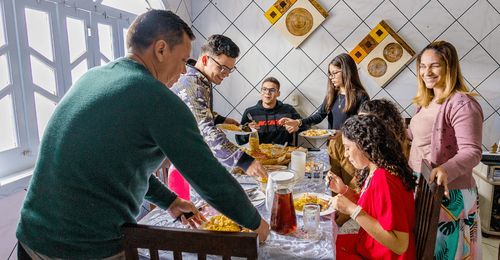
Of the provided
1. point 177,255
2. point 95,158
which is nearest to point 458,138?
point 177,255

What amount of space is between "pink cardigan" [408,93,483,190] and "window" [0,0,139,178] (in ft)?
5.05

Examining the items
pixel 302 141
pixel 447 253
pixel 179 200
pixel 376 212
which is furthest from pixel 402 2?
pixel 179 200

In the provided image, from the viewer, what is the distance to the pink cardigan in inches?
48.7

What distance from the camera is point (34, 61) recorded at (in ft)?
4.59

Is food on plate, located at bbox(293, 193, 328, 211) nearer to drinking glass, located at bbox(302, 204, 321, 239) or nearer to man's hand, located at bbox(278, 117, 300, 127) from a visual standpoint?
drinking glass, located at bbox(302, 204, 321, 239)

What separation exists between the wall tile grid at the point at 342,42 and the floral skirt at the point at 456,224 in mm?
1454

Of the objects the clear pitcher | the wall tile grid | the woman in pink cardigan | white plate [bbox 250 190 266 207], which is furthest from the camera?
the wall tile grid

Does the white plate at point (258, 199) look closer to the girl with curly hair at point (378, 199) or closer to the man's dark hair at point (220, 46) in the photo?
the girl with curly hair at point (378, 199)

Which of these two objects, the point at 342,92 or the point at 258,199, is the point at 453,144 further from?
the point at 342,92

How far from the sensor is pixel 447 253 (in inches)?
52.1

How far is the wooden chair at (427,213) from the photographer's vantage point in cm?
97

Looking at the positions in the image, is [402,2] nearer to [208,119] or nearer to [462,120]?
[462,120]

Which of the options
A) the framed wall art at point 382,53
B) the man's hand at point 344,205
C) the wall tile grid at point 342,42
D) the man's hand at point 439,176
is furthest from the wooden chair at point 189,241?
the framed wall art at point 382,53

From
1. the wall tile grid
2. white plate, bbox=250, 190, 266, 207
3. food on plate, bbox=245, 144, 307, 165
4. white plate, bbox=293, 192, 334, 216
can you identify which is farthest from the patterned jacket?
the wall tile grid
